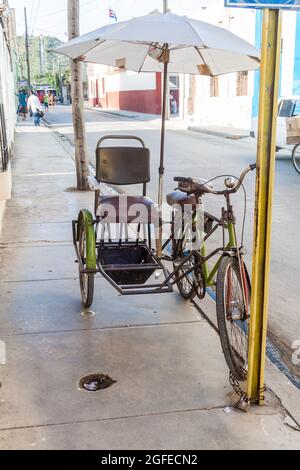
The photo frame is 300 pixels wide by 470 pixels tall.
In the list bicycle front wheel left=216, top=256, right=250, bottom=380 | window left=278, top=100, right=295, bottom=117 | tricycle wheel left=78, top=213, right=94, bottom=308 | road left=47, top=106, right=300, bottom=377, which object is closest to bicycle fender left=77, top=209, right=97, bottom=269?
tricycle wheel left=78, top=213, right=94, bottom=308

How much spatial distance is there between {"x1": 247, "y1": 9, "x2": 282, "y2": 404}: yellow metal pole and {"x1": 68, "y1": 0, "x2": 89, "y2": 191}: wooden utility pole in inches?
284

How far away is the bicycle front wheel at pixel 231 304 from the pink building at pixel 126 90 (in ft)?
112

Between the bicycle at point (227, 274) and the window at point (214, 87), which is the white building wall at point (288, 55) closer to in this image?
the window at point (214, 87)

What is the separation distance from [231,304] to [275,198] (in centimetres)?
651

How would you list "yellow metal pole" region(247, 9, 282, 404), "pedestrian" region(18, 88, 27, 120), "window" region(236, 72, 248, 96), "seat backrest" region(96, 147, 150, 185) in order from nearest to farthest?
1. "yellow metal pole" region(247, 9, 282, 404)
2. "seat backrest" region(96, 147, 150, 185)
3. "window" region(236, 72, 248, 96)
4. "pedestrian" region(18, 88, 27, 120)

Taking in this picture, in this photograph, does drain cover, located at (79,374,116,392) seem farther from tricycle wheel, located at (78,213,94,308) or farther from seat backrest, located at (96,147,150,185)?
seat backrest, located at (96,147,150,185)

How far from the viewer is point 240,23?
25.1 metres

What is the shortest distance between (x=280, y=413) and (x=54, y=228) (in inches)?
197

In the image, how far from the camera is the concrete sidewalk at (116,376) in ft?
9.54

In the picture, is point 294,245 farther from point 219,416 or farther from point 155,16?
point 219,416

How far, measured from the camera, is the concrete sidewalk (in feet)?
9.54

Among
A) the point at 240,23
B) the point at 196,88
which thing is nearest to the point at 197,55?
the point at 240,23

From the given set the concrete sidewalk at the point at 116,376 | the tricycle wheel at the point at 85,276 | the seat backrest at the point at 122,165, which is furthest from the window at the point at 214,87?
the tricycle wheel at the point at 85,276
